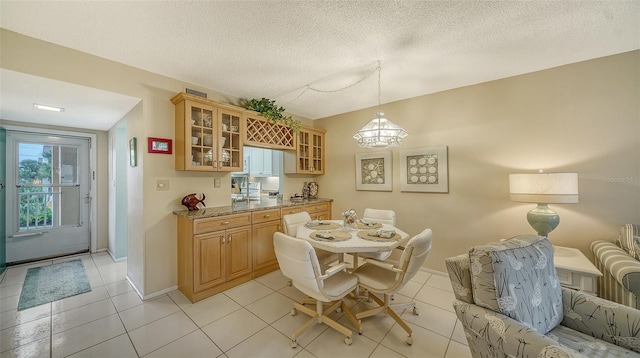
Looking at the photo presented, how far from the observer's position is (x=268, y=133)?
3.45 meters

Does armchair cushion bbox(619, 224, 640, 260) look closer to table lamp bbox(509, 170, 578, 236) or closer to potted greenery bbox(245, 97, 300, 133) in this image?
table lamp bbox(509, 170, 578, 236)

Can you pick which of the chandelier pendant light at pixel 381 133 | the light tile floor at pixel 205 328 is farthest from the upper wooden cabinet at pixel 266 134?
the light tile floor at pixel 205 328

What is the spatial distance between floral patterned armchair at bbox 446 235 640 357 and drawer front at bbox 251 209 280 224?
2.28 meters

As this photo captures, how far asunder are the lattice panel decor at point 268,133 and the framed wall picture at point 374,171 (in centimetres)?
123

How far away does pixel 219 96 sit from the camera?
3074 millimetres

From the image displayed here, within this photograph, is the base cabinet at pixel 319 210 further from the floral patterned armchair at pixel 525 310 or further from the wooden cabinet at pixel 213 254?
the floral patterned armchair at pixel 525 310

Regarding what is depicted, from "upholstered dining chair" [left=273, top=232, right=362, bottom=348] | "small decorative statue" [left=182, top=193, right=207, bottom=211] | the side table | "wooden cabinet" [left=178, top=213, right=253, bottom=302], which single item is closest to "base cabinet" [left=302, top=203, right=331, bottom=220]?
"wooden cabinet" [left=178, top=213, right=253, bottom=302]

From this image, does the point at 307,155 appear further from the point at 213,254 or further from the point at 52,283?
the point at 52,283

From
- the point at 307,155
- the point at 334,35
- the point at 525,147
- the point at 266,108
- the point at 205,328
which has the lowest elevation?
the point at 205,328

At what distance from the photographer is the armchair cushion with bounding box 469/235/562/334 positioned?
1.19 meters

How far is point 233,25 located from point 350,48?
3.34 feet

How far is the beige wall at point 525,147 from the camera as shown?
2152 millimetres

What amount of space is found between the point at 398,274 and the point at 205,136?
2650mm

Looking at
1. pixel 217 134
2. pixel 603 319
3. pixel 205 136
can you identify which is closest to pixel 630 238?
pixel 603 319
